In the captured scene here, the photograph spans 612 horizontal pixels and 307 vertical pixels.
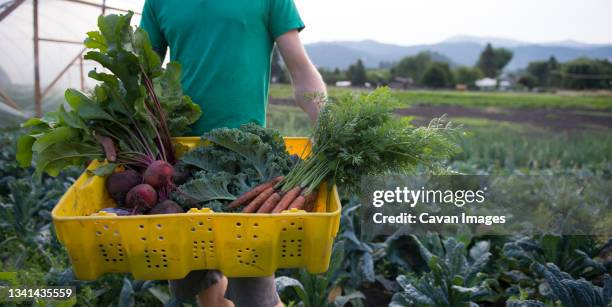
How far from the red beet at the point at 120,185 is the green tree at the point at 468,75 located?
1884 cm

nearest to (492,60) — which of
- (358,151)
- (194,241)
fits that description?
(358,151)

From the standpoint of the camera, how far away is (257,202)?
6.30 feet

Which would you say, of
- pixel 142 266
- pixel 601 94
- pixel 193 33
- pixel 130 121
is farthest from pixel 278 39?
pixel 601 94

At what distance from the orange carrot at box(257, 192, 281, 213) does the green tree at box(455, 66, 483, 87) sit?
18766 millimetres

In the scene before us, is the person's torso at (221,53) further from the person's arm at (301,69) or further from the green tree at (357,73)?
the green tree at (357,73)

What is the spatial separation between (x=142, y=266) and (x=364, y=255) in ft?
8.12

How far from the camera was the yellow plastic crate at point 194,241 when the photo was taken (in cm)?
160

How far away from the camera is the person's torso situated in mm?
2305

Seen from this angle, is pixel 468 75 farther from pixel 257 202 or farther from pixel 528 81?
pixel 257 202

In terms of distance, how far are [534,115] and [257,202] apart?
592 inches

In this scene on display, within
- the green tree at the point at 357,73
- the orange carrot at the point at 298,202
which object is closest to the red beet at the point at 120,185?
the orange carrot at the point at 298,202

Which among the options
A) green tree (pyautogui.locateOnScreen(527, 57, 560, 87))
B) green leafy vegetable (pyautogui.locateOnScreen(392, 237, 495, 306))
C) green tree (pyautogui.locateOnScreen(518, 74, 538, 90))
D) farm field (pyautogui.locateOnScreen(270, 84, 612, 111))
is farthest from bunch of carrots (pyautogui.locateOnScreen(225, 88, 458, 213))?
green tree (pyautogui.locateOnScreen(518, 74, 538, 90))

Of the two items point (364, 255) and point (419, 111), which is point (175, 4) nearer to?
point (364, 255)

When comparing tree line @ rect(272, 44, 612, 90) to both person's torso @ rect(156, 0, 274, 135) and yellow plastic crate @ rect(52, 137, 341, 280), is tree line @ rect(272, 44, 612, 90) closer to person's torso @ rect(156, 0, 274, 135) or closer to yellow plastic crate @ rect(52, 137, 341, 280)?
person's torso @ rect(156, 0, 274, 135)
